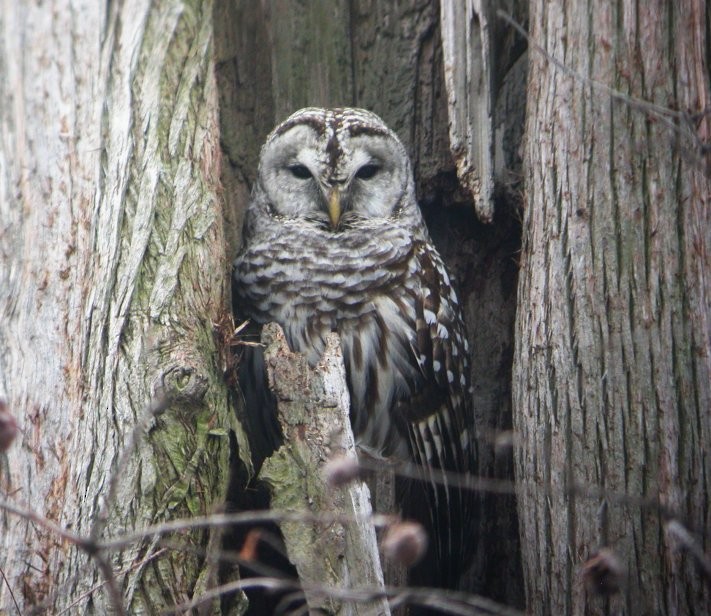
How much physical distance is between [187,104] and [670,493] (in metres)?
2.06

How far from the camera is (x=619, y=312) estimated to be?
9.61 feet

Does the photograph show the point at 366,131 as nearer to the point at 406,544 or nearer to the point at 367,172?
the point at 367,172

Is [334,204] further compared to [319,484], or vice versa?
[334,204]

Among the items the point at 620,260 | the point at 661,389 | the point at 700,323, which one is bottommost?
the point at 661,389

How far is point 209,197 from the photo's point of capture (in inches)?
129

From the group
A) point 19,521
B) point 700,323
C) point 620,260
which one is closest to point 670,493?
point 700,323

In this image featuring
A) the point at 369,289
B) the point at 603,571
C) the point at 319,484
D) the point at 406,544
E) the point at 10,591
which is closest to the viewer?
the point at 406,544

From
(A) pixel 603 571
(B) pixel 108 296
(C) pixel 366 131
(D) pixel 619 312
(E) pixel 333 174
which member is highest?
(C) pixel 366 131

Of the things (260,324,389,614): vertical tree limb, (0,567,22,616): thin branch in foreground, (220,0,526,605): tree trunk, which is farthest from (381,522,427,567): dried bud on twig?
(220,0,526,605): tree trunk

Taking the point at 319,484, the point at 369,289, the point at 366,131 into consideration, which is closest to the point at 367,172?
the point at 366,131

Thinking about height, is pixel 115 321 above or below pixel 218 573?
above

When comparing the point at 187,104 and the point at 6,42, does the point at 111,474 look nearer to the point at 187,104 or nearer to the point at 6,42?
the point at 187,104

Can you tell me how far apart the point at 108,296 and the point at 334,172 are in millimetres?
978

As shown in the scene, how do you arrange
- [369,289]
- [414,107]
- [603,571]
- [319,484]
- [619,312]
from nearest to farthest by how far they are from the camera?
[603,571] < [319,484] < [619,312] < [369,289] < [414,107]
